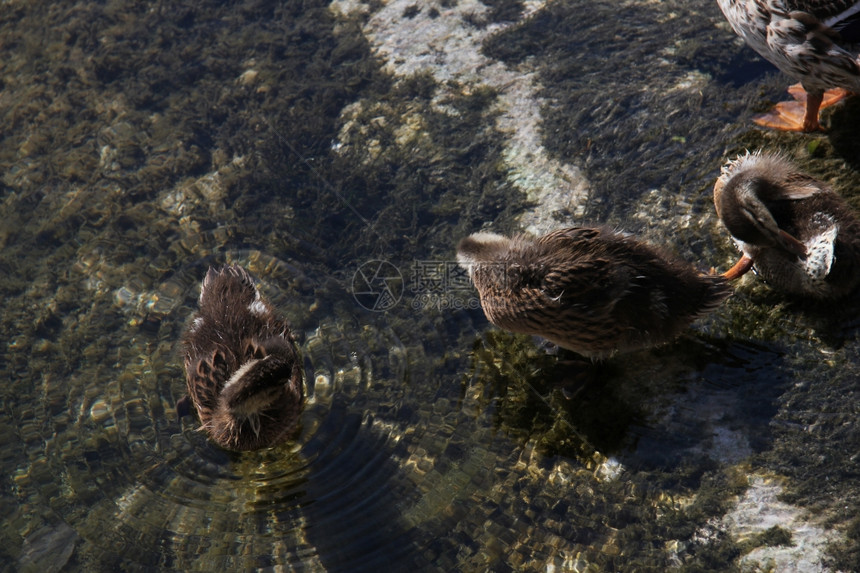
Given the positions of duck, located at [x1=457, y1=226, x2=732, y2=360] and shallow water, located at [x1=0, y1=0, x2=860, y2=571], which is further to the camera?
duck, located at [x1=457, y1=226, x2=732, y2=360]

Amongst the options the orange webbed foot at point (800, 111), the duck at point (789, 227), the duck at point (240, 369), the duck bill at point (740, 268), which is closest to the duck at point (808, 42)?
the orange webbed foot at point (800, 111)

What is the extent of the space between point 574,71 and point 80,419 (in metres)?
4.82

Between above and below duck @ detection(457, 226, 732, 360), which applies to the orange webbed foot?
above

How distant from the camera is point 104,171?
6.23 meters

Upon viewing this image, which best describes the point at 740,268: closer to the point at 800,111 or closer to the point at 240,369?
the point at 800,111

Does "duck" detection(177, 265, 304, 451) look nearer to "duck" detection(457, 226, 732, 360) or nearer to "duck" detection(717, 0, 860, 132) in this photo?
"duck" detection(457, 226, 732, 360)

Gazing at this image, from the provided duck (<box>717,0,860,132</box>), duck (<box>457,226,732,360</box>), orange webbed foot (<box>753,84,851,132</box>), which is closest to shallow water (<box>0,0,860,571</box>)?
orange webbed foot (<box>753,84,851,132</box>)

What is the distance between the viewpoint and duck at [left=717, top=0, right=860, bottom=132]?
4184 mm

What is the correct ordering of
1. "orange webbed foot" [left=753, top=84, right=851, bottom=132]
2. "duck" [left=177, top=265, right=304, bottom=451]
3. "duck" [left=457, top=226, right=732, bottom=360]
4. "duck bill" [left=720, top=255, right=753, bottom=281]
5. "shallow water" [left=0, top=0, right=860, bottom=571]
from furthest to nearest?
"orange webbed foot" [left=753, top=84, right=851, bottom=132], "duck bill" [left=720, top=255, right=753, bottom=281], "duck" [left=177, top=265, right=304, bottom=451], "duck" [left=457, top=226, right=732, bottom=360], "shallow water" [left=0, top=0, right=860, bottom=571]

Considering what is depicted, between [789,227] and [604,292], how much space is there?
49.3 inches

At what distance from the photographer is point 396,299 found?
16.4 ft

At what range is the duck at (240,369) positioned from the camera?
4.16 metres

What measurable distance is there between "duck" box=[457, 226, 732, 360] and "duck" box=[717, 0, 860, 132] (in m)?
1.57

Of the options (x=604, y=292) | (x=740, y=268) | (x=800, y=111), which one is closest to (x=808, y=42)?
(x=800, y=111)
